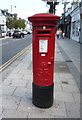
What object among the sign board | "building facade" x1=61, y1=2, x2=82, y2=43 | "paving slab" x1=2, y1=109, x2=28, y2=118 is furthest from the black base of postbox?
"building facade" x1=61, y1=2, x2=82, y2=43

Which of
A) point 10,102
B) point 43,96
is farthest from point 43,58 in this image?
point 10,102

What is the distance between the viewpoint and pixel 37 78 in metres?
3.84

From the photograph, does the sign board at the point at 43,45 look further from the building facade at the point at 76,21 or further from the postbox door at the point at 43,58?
the building facade at the point at 76,21

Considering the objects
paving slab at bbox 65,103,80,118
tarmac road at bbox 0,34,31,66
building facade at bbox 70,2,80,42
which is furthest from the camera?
building facade at bbox 70,2,80,42

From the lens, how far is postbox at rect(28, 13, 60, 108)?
352 cm

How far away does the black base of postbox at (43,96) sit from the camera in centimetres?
385

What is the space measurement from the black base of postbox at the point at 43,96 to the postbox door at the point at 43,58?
118 millimetres

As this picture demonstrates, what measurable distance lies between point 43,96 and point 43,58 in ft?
2.96

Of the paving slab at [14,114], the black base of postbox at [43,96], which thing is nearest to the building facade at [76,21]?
the black base of postbox at [43,96]

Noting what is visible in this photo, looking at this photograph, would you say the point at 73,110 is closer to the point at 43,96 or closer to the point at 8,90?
the point at 43,96

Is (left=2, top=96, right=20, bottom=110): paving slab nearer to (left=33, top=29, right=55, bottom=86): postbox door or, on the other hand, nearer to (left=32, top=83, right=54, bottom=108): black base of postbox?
(left=32, top=83, right=54, bottom=108): black base of postbox

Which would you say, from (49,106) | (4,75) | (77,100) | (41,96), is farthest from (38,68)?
(4,75)

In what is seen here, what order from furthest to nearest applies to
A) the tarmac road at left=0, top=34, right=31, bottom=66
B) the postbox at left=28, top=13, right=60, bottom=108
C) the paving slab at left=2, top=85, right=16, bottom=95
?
the tarmac road at left=0, top=34, right=31, bottom=66 → the paving slab at left=2, top=85, right=16, bottom=95 → the postbox at left=28, top=13, right=60, bottom=108

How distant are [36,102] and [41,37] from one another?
5.12ft
